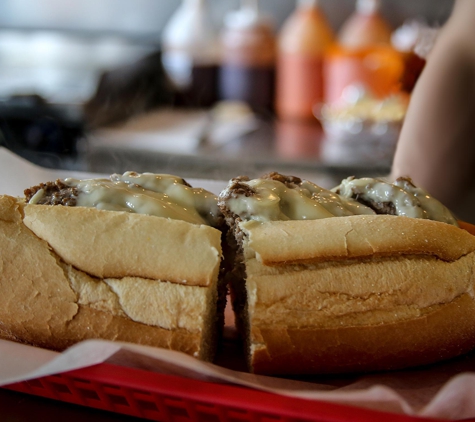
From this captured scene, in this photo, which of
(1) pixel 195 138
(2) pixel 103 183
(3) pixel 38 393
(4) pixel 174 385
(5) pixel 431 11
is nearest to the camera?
(4) pixel 174 385

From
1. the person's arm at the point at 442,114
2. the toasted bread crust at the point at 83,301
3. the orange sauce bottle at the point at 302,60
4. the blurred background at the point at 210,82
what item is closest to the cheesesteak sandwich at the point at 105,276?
the toasted bread crust at the point at 83,301

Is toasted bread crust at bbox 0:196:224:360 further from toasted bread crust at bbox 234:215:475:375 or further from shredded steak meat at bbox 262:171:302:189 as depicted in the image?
shredded steak meat at bbox 262:171:302:189

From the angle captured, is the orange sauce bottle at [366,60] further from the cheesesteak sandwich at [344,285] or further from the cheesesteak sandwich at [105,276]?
the cheesesteak sandwich at [105,276]

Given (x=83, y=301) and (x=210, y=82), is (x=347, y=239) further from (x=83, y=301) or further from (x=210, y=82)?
(x=210, y=82)

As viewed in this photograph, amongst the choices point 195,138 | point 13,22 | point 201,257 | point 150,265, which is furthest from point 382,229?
point 13,22

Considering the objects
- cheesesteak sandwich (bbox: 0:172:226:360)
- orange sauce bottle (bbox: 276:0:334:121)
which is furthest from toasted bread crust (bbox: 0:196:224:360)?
orange sauce bottle (bbox: 276:0:334:121)

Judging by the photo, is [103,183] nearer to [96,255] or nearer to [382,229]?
[96,255]

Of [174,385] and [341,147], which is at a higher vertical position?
[174,385]

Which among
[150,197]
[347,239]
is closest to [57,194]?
[150,197]
